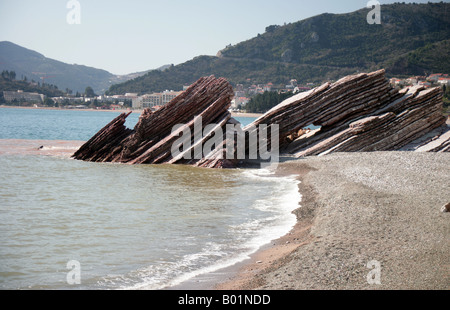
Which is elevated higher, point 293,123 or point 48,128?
point 293,123

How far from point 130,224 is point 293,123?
52.9ft

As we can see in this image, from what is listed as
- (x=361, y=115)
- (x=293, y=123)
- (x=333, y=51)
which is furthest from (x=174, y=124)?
(x=333, y=51)

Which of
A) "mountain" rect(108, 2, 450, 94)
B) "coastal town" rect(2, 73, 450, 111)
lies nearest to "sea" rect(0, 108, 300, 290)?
"coastal town" rect(2, 73, 450, 111)

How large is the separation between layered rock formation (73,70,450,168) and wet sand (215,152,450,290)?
9529 mm

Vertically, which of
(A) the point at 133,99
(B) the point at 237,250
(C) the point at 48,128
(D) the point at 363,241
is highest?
(A) the point at 133,99

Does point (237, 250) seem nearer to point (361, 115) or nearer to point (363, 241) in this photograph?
point (363, 241)

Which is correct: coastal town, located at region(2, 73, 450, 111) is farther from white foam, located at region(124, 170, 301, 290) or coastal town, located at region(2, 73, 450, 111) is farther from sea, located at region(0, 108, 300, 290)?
white foam, located at region(124, 170, 301, 290)

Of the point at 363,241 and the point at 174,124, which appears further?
the point at 174,124

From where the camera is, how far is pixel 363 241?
346 inches

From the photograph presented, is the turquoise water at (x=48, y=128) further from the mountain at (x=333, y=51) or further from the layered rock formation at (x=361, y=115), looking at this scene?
the mountain at (x=333, y=51)

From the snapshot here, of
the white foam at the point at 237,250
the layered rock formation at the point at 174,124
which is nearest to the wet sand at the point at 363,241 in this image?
the white foam at the point at 237,250

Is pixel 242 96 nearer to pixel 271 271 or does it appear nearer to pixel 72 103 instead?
pixel 72 103

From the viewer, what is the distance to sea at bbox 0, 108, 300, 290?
809 centimetres
